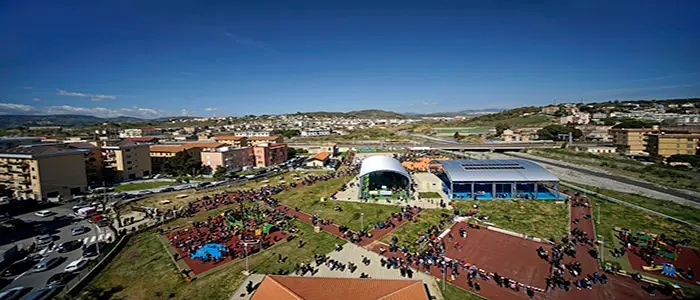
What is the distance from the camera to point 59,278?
16.1 metres

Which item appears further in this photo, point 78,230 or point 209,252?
point 78,230

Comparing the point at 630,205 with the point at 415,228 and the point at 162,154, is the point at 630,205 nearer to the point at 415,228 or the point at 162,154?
the point at 415,228

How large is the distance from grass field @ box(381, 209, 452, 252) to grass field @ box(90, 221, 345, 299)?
411cm

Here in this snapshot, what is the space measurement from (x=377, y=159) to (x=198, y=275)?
2384 centimetres

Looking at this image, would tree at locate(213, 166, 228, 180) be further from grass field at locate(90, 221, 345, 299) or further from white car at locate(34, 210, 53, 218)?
grass field at locate(90, 221, 345, 299)

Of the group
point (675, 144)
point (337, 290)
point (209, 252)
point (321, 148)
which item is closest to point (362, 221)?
point (209, 252)

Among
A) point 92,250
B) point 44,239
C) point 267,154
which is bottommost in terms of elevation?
point 92,250

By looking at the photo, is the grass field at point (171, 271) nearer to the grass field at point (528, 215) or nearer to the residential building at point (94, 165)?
the grass field at point (528, 215)

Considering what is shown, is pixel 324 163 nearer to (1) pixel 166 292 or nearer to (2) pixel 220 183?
(2) pixel 220 183

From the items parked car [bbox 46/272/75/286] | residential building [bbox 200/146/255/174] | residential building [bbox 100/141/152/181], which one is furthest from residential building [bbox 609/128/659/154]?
residential building [bbox 100/141/152/181]

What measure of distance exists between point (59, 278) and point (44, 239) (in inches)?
320

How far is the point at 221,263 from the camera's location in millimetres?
17469

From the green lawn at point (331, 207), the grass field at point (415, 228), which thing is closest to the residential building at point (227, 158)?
the green lawn at point (331, 207)

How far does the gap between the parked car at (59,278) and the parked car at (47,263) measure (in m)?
1.48
